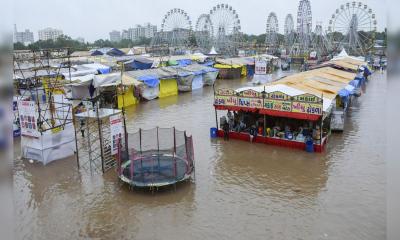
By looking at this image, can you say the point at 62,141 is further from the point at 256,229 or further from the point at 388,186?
the point at 388,186

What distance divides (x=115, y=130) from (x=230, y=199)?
488 cm

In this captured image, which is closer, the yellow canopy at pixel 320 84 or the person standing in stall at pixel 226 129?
the person standing in stall at pixel 226 129

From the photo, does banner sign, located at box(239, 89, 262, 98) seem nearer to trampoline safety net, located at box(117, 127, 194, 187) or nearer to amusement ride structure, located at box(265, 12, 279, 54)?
trampoline safety net, located at box(117, 127, 194, 187)

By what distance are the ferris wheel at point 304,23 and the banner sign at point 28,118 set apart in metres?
49.2

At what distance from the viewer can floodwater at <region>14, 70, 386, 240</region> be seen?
8320mm

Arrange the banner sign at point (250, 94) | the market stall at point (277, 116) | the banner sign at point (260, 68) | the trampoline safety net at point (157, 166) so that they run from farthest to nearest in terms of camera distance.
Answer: the banner sign at point (260, 68)
the banner sign at point (250, 94)
the market stall at point (277, 116)
the trampoline safety net at point (157, 166)

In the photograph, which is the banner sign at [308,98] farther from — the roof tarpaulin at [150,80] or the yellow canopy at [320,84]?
the roof tarpaulin at [150,80]

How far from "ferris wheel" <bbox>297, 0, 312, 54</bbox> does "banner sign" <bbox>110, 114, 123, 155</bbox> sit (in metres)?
48.1

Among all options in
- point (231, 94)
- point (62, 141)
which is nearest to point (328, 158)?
point (231, 94)

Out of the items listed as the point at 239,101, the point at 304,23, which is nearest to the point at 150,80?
the point at 239,101

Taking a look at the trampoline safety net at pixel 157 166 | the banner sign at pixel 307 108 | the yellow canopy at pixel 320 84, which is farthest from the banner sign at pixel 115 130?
the yellow canopy at pixel 320 84

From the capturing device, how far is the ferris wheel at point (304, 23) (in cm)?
5389

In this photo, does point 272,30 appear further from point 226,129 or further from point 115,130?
point 115,130

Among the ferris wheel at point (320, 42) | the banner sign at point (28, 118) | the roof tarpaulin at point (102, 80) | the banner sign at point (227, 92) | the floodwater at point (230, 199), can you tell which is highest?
the ferris wheel at point (320, 42)
